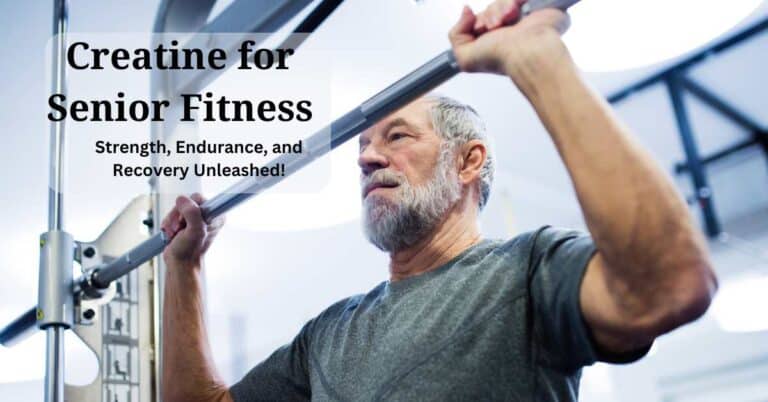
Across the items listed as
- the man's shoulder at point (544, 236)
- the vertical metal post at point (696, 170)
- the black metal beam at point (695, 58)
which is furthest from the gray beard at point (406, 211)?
the black metal beam at point (695, 58)

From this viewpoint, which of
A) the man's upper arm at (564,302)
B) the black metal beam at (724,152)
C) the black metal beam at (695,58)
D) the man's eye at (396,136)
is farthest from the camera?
the black metal beam at (724,152)

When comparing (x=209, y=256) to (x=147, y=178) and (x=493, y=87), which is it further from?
(x=147, y=178)

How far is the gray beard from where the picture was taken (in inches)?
48.9

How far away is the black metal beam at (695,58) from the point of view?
2697 millimetres

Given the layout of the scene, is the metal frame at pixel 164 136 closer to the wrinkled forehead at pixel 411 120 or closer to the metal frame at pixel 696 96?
the wrinkled forehead at pixel 411 120

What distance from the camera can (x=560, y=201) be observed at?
3.88 meters

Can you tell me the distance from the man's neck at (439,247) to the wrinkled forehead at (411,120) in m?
0.16

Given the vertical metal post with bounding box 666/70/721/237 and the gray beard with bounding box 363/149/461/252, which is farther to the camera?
the vertical metal post with bounding box 666/70/721/237

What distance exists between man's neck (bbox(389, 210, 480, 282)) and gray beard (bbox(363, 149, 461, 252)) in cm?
1

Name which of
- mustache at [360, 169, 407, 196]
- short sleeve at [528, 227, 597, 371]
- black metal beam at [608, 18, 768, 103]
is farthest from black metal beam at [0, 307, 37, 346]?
black metal beam at [608, 18, 768, 103]

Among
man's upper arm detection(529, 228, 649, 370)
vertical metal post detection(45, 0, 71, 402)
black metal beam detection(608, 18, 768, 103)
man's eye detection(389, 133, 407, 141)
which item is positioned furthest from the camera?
black metal beam detection(608, 18, 768, 103)

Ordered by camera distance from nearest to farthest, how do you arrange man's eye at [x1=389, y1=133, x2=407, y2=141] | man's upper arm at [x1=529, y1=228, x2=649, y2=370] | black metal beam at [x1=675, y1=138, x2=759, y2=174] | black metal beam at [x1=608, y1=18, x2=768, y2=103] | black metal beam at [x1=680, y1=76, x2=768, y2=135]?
1. man's upper arm at [x1=529, y1=228, x2=649, y2=370]
2. man's eye at [x1=389, y1=133, x2=407, y2=141]
3. black metal beam at [x1=608, y1=18, x2=768, y2=103]
4. black metal beam at [x1=680, y1=76, x2=768, y2=135]
5. black metal beam at [x1=675, y1=138, x2=759, y2=174]

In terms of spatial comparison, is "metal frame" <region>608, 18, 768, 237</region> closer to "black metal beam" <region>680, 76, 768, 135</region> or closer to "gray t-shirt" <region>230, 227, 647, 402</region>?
"black metal beam" <region>680, 76, 768, 135</region>

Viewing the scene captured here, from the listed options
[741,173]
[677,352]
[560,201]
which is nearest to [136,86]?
[560,201]
